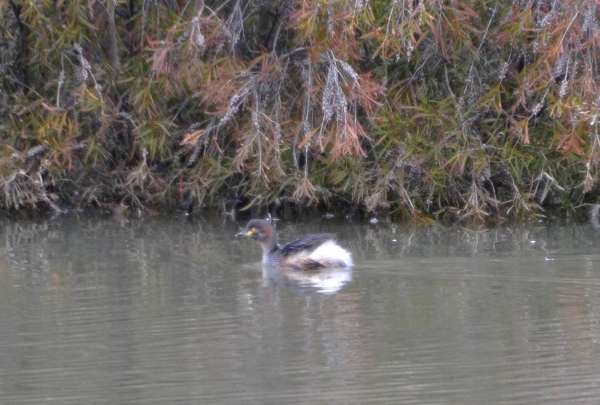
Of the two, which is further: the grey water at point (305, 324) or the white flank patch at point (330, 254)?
the white flank patch at point (330, 254)

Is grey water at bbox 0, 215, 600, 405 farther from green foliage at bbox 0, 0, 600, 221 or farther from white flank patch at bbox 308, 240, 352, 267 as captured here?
green foliage at bbox 0, 0, 600, 221

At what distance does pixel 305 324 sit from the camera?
23.9 ft

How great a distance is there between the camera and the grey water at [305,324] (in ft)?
19.2

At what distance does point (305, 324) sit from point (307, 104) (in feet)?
17.0

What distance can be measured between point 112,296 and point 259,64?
509cm

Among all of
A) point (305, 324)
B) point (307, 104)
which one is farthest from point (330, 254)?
point (307, 104)

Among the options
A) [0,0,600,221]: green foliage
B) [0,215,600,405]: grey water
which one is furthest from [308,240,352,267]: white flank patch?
[0,0,600,221]: green foliage

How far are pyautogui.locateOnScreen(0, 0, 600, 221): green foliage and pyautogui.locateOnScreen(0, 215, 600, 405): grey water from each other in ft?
5.13

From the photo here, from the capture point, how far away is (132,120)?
13.6 m

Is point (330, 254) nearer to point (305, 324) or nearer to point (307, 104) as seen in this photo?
point (305, 324)

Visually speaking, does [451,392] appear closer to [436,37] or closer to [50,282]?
[50,282]

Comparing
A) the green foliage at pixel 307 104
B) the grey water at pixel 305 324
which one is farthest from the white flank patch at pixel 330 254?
the green foliage at pixel 307 104

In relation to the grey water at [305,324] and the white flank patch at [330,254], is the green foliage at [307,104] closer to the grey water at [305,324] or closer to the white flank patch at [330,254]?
the grey water at [305,324]

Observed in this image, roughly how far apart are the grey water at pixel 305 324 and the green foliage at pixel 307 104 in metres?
1.57
